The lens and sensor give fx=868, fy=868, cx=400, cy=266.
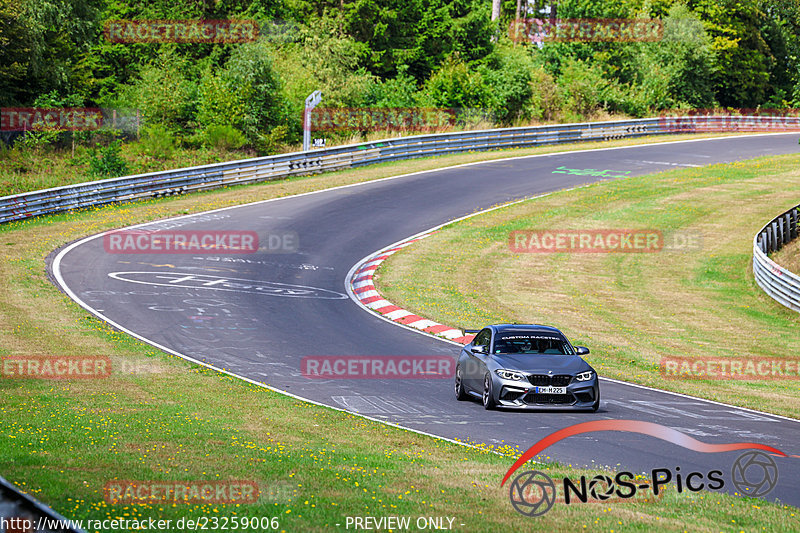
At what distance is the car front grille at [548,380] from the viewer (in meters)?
13.9

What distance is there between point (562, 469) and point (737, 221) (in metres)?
29.5

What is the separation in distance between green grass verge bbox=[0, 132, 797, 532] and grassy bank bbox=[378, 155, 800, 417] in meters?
7.60

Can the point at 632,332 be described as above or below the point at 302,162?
below

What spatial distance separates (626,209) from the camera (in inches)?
1497

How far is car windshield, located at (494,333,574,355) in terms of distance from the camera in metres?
15.0

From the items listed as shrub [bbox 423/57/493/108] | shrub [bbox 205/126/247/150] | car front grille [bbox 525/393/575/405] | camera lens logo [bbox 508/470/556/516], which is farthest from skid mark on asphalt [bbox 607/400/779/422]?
shrub [bbox 423/57/493/108]

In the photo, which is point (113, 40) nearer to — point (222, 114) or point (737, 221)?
point (222, 114)

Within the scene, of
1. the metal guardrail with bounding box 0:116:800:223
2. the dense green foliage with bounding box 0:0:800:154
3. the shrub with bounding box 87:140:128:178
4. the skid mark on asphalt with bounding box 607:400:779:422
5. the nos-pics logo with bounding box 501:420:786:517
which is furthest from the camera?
the dense green foliage with bounding box 0:0:800:154

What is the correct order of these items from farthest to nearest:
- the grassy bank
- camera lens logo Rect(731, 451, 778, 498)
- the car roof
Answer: the grassy bank
the car roof
camera lens logo Rect(731, 451, 778, 498)

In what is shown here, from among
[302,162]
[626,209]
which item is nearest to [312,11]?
[302,162]

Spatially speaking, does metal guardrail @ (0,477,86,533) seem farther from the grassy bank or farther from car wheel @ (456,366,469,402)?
the grassy bank

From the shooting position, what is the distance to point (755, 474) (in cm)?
1025

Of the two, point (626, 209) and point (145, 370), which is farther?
point (626, 209)

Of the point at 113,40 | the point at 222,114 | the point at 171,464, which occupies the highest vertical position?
the point at 113,40
